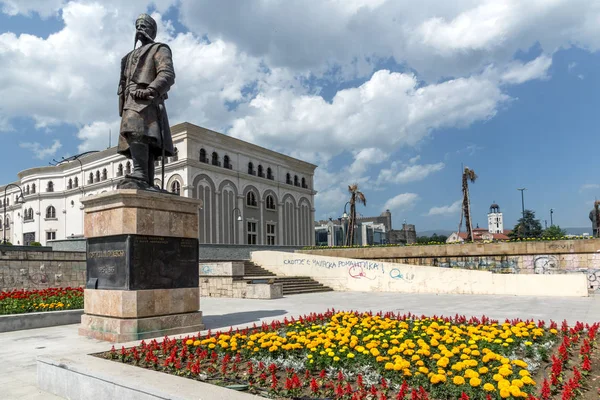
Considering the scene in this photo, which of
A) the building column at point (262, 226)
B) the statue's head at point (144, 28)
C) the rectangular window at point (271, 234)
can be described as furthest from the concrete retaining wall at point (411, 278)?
the rectangular window at point (271, 234)

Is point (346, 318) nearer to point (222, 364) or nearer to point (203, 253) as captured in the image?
point (222, 364)

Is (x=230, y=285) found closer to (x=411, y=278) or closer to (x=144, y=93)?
(x=411, y=278)

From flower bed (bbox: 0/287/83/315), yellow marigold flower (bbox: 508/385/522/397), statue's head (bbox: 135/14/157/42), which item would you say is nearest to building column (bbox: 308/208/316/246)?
flower bed (bbox: 0/287/83/315)

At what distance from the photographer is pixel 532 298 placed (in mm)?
16125

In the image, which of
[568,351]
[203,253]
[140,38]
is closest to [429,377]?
[568,351]

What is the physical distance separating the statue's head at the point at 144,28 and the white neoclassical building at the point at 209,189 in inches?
1173

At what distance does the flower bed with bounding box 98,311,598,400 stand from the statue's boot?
345 centimetres

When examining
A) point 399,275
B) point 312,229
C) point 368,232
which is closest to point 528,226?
point 368,232

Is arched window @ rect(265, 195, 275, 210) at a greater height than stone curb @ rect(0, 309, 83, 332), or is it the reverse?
arched window @ rect(265, 195, 275, 210)

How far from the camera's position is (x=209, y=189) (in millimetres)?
42812

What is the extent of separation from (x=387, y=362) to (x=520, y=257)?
19.7 metres

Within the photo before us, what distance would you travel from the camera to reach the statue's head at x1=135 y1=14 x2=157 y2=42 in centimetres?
926

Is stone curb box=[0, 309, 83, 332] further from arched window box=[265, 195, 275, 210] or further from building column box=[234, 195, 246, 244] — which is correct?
arched window box=[265, 195, 275, 210]

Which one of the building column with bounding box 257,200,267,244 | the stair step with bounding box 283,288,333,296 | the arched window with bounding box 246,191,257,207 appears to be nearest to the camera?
the stair step with bounding box 283,288,333,296
